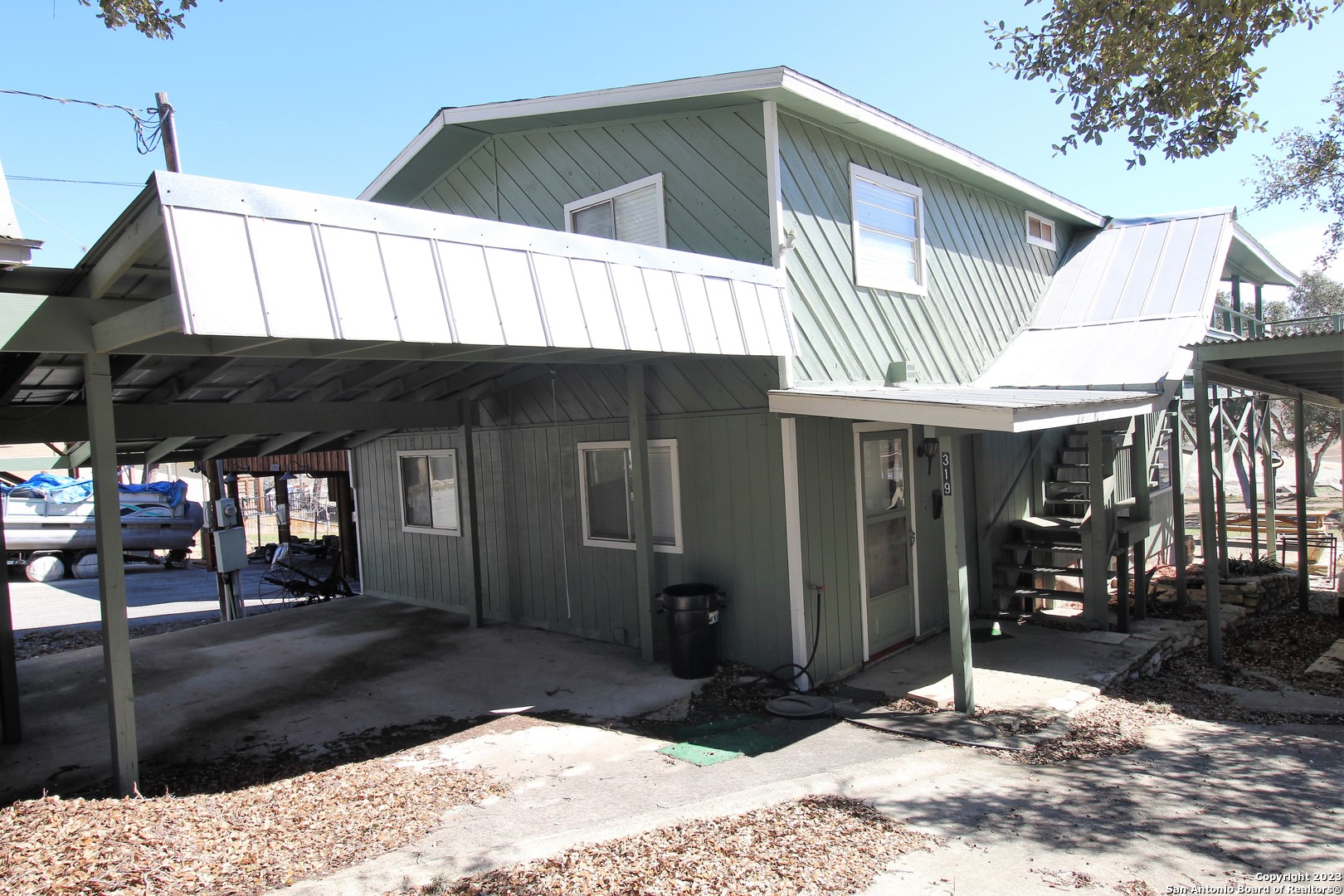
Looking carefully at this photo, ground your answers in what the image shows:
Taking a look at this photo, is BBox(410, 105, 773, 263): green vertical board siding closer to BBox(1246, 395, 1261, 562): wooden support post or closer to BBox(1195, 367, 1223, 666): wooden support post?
BBox(1195, 367, 1223, 666): wooden support post

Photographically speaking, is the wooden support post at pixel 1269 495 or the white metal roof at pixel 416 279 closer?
the white metal roof at pixel 416 279

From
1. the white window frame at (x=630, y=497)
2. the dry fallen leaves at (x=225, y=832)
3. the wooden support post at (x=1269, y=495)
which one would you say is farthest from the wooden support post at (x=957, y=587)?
the wooden support post at (x=1269, y=495)

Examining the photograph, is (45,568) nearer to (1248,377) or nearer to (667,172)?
(667,172)

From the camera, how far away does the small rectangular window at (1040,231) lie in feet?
35.8

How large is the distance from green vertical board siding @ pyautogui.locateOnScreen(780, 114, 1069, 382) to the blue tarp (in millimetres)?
16244

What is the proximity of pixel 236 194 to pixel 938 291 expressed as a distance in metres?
7.04

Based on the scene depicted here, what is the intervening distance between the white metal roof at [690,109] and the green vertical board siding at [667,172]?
0.18m

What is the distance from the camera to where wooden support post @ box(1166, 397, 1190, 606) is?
8.97 metres

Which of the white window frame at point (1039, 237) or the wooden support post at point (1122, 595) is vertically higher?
the white window frame at point (1039, 237)

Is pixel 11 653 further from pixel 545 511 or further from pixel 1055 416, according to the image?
pixel 1055 416

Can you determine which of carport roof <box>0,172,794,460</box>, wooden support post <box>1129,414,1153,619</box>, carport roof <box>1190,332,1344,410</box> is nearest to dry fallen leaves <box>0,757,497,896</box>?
carport roof <box>0,172,794,460</box>

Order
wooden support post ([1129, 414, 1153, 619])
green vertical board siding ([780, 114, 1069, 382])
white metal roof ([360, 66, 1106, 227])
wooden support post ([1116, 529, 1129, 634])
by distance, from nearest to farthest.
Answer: white metal roof ([360, 66, 1106, 227])
green vertical board siding ([780, 114, 1069, 382])
wooden support post ([1116, 529, 1129, 634])
wooden support post ([1129, 414, 1153, 619])

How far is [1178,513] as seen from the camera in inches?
378

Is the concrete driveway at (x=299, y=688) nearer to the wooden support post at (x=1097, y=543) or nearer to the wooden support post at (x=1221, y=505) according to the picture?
the wooden support post at (x=1097, y=543)
